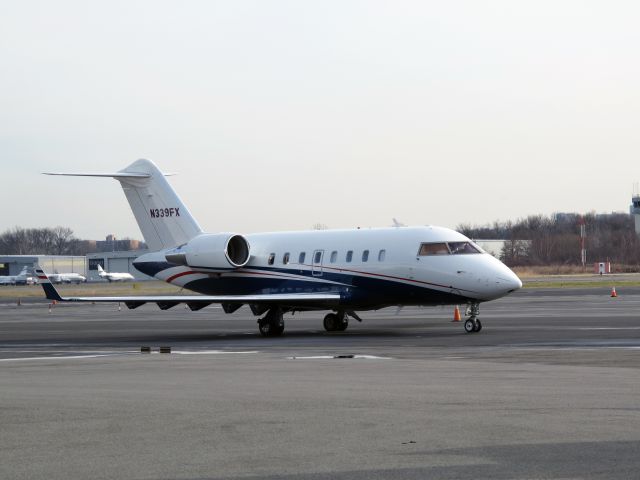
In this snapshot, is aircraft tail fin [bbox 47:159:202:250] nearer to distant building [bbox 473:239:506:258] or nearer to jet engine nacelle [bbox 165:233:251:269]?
jet engine nacelle [bbox 165:233:251:269]

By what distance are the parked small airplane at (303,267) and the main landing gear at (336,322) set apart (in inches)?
1.1

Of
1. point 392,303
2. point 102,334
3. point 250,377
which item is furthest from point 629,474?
point 102,334

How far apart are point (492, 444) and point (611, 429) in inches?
55.4

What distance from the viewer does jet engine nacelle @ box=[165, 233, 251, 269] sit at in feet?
111

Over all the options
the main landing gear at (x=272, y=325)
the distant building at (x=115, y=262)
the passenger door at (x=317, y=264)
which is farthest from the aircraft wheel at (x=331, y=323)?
the distant building at (x=115, y=262)

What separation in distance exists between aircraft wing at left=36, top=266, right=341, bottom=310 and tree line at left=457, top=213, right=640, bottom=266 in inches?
3754

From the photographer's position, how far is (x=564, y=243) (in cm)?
13800

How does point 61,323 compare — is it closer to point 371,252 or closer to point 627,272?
point 371,252

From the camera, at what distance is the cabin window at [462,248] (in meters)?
30.3

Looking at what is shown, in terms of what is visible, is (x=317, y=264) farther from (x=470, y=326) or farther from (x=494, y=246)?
(x=494, y=246)

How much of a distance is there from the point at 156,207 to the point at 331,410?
83.5 feet

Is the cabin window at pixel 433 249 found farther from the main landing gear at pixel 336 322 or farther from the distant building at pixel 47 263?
the distant building at pixel 47 263

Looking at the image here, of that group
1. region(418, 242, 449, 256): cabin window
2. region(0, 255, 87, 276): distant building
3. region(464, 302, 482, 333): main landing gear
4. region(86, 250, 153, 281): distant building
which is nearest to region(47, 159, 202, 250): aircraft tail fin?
region(418, 242, 449, 256): cabin window

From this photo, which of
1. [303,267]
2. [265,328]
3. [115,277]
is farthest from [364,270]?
[115,277]
